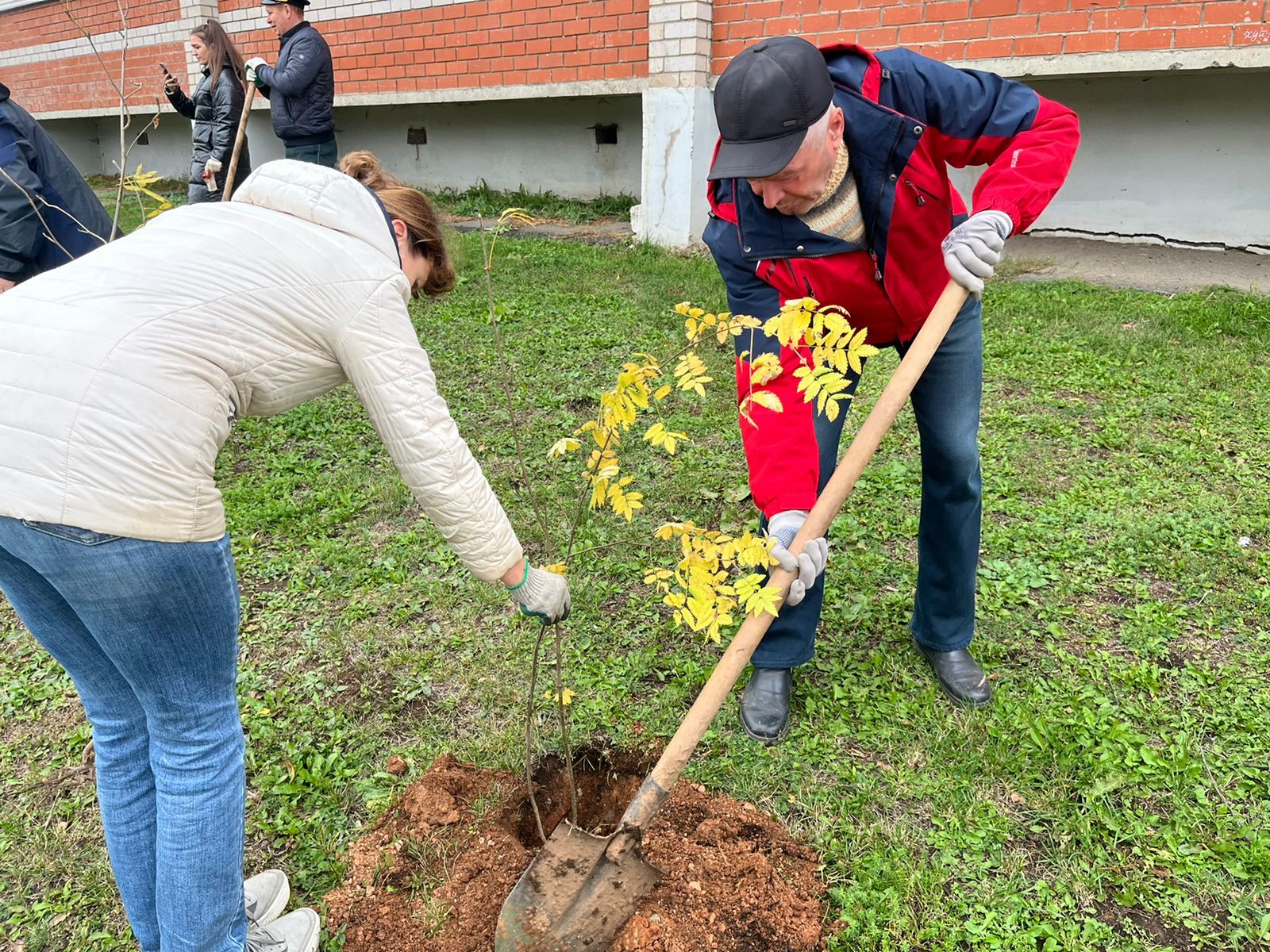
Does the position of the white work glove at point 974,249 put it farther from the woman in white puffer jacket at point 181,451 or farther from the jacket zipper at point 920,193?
the woman in white puffer jacket at point 181,451

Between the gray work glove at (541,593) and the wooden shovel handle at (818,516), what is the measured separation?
36cm

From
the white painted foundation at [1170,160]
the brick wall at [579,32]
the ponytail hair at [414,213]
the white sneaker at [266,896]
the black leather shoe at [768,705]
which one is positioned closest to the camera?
the ponytail hair at [414,213]

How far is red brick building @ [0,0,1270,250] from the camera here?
224 inches

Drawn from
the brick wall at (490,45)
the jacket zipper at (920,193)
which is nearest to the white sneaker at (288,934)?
the jacket zipper at (920,193)

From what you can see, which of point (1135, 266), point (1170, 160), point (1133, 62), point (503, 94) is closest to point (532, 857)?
point (1133, 62)

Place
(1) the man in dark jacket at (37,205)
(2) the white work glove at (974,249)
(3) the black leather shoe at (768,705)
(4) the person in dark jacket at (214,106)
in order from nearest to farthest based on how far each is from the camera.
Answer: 1. (2) the white work glove at (974,249)
2. (3) the black leather shoe at (768,705)
3. (1) the man in dark jacket at (37,205)
4. (4) the person in dark jacket at (214,106)

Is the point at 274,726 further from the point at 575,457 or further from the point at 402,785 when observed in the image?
the point at 575,457

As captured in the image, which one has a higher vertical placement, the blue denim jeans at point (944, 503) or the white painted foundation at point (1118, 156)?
the white painted foundation at point (1118, 156)

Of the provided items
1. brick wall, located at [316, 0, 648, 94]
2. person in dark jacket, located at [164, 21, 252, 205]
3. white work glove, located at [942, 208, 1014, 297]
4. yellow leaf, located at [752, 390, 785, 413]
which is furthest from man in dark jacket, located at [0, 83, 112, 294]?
brick wall, located at [316, 0, 648, 94]

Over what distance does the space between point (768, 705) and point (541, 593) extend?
3.13 ft

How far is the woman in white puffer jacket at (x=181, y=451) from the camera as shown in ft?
4.39

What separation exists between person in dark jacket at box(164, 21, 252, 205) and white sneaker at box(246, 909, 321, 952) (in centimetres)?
499

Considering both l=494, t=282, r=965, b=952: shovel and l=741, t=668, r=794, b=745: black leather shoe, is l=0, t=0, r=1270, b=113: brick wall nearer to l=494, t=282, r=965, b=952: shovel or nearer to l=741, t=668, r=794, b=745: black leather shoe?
l=494, t=282, r=965, b=952: shovel

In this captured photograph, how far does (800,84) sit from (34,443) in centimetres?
151
